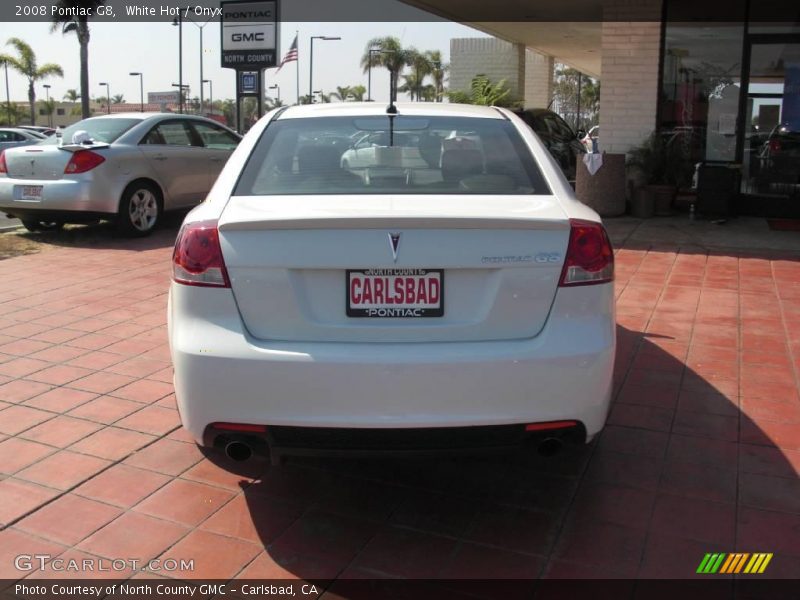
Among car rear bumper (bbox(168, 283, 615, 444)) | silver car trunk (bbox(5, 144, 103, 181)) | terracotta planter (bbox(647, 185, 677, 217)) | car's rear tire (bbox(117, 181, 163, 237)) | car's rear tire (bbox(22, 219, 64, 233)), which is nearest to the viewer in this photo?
car rear bumper (bbox(168, 283, 615, 444))

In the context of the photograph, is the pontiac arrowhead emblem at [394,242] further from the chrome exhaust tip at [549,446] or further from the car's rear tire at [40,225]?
the car's rear tire at [40,225]

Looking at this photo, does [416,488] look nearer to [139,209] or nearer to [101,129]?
[139,209]

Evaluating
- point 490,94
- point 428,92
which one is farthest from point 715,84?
point 428,92

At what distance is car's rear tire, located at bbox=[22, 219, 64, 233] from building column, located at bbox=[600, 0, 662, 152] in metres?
8.28

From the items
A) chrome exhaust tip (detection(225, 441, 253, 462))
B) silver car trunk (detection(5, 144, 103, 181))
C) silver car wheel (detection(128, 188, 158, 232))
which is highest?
silver car trunk (detection(5, 144, 103, 181))

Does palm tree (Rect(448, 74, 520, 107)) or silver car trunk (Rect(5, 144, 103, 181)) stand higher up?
palm tree (Rect(448, 74, 520, 107))

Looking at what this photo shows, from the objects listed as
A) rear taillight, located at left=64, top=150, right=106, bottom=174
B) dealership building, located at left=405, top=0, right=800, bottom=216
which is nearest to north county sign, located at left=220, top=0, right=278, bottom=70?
rear taillight, located at left=64, top=150, right=106, bottom=174

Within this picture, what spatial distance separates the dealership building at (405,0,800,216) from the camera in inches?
450

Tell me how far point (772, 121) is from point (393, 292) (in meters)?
10.6

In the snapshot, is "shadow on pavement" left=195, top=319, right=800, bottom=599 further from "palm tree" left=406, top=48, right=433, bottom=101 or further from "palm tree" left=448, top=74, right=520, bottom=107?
"palm tree" left=406, top=48, right=433, bottom=101

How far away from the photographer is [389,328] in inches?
112

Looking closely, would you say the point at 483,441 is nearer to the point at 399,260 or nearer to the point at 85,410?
the point at 399,260

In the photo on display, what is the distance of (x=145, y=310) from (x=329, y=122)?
3320 mm

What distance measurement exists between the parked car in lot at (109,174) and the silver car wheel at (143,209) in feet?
0.04
